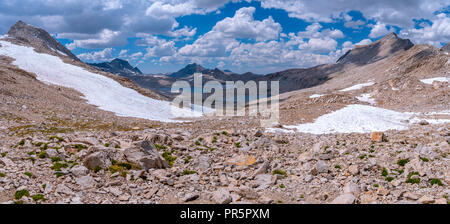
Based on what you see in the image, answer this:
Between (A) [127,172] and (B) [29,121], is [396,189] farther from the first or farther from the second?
(B) [29,121]

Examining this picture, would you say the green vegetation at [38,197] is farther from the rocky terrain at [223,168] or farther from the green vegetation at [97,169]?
the green vegetation at [97,169]

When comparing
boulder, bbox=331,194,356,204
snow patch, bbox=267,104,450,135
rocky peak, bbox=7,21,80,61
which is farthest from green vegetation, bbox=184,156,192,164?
rocky peak, bbox=7,21,80,61

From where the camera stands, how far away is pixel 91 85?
62094 mm

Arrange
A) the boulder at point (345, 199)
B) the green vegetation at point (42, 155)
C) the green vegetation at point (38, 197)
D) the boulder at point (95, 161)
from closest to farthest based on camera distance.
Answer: the green vegetation at point (38, 197)
the boulder at point (345, 199)
the boulder at point (95, 161)
the green vegetation at point (42, 155)

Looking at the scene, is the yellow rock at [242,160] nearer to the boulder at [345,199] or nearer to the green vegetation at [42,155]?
the boulder at [345,199]

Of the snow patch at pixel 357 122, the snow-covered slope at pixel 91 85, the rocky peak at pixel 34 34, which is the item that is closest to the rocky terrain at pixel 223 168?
the snow patch at pixel 357 122

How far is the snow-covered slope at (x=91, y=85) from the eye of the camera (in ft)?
175

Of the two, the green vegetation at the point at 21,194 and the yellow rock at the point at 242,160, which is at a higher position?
the yellow rock at the point at 242,160

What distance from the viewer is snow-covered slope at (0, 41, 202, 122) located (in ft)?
175

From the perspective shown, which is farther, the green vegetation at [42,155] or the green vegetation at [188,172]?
the green vegetation at [188,172]

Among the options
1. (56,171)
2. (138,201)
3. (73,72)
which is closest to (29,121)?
(56,171)

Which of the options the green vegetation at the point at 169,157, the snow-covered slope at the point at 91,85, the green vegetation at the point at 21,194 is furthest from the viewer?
the snow-covered slope at the point at 91,85

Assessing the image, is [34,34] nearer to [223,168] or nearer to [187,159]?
[187,159]

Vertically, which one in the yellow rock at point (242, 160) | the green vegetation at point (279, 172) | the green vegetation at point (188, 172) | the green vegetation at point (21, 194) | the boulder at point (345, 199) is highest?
the yellow rock at point (242, 160)
